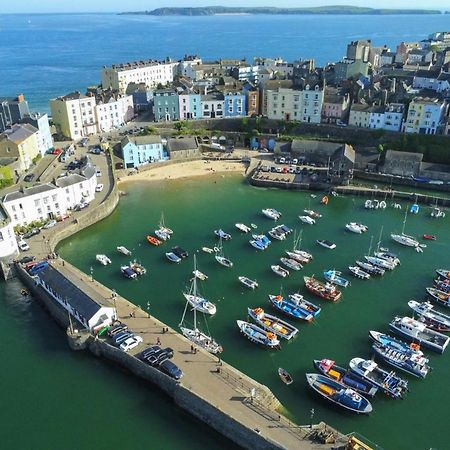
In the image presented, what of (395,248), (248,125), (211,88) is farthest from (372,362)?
(211,88)

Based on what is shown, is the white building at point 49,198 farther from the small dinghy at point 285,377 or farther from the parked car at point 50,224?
the small dinghy at point 285,377

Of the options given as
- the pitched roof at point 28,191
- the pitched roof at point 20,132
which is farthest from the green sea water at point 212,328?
the pitched roof at point 20,132

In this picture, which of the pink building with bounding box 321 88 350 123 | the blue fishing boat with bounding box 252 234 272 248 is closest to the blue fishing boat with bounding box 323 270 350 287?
the blue fishing boat with bounding box 252 234 272 248

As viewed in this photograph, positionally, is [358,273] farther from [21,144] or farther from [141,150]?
[21,144]

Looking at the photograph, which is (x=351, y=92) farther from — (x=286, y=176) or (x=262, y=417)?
(x=262, y=417)

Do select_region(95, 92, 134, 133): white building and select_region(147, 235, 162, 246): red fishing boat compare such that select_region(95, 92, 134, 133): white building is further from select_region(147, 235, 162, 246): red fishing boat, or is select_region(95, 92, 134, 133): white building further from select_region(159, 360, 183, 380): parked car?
select_region(159, 360, 183, 380): parked car
